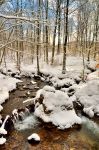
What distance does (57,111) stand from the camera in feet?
45.0

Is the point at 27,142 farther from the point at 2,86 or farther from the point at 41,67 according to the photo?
the point at 41,67

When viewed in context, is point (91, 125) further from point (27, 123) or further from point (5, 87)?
point (5, 87)

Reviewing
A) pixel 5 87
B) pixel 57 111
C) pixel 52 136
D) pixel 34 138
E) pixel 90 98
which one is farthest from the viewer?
pixel 5 87

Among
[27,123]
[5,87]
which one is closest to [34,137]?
[27,123]

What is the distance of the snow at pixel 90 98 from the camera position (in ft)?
48.7

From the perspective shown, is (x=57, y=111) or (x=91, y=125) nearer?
(x=91, y=125)

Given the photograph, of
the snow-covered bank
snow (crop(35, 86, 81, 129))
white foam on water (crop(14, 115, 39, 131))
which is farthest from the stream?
the snow-covered bank

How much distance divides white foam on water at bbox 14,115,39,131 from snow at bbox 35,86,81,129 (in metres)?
0.41

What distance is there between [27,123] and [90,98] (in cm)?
446

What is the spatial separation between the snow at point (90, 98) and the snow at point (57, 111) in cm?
136

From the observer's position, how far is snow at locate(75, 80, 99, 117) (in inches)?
584

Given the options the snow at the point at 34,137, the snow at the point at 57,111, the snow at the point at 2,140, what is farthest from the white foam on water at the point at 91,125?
the snow at the point at 2,140

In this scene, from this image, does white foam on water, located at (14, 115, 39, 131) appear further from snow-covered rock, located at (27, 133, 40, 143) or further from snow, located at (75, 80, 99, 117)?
snow, located at (75, 80, 99, 117)

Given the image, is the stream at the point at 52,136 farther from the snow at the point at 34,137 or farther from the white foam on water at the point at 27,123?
the snow at the point at 34,137
